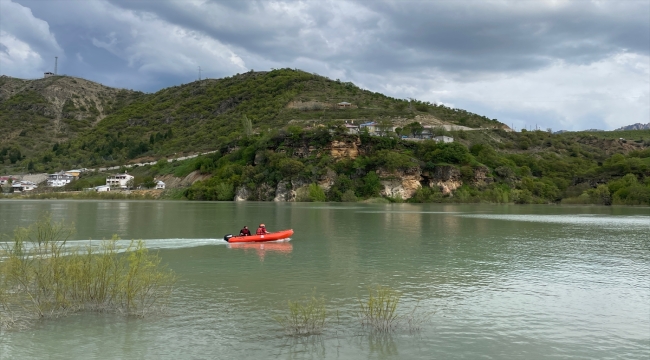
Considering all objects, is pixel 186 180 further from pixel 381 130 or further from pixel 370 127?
pixel 381 130

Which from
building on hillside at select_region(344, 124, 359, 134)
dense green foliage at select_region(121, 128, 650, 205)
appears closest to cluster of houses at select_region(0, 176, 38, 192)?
dense green foliage at select_region(121, 128, 650, 205)

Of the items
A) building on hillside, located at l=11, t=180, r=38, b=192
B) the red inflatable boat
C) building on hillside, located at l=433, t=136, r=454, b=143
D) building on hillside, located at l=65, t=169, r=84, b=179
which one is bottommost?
the red inflatable boat

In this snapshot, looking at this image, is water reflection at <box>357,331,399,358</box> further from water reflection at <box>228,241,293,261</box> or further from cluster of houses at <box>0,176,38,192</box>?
cluster of houses at <box>0,176,38,192</box>

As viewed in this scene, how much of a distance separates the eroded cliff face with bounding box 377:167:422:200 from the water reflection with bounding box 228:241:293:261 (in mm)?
81441

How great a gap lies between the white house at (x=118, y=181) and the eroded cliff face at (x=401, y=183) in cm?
6855

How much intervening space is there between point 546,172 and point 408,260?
11633 centimetres

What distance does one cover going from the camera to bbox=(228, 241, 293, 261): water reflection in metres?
30.9

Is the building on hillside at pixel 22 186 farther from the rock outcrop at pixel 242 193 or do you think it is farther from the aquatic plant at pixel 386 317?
the aquatic plant at pixel 386 317

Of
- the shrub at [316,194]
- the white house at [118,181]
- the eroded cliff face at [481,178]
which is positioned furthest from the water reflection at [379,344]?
the white house at [118,181]

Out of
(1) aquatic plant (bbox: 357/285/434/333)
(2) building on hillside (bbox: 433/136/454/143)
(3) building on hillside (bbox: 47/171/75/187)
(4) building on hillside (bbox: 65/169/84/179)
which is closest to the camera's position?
(1) aquatic plant (bbox: 357/285/434/333)

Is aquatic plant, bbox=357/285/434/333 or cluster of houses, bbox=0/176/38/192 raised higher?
cluster of houses, bbox=0/176/38/192

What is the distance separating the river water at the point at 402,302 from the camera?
12.8 metres

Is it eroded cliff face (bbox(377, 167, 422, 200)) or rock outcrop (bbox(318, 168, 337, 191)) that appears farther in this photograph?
rock outcrop (bbox(318, 168, 337, 191))

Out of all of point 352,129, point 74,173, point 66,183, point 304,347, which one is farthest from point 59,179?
point 304,347
